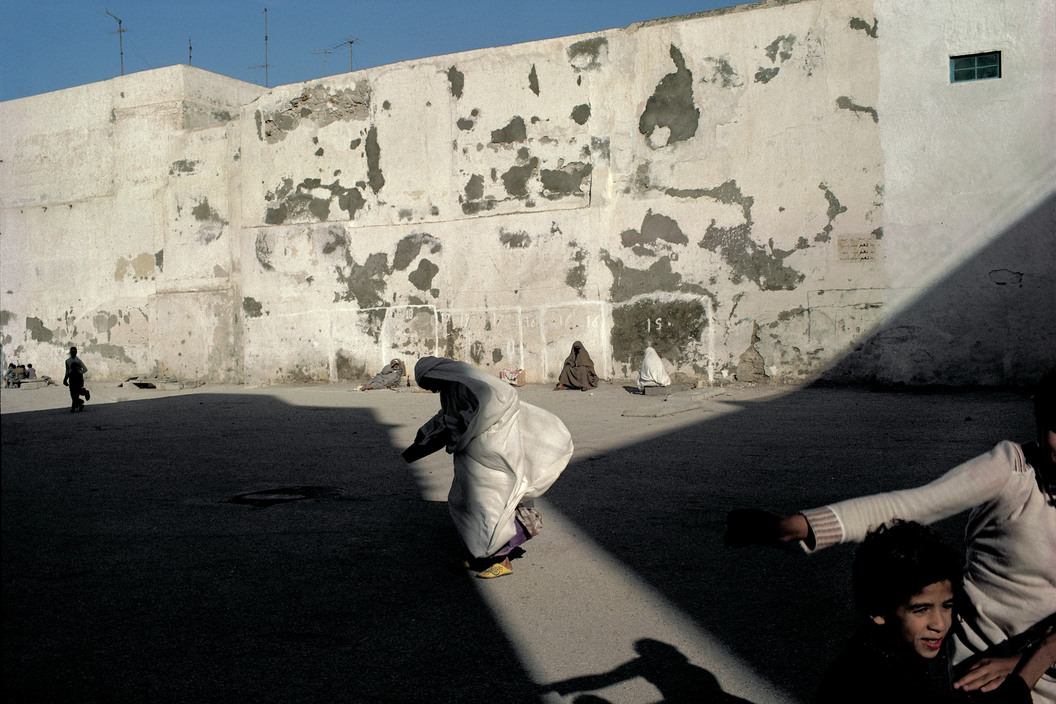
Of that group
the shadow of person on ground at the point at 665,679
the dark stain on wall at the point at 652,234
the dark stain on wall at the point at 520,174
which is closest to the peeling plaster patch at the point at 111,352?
the dark stain on wall at the point at 520,174

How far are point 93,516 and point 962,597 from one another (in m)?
5.10

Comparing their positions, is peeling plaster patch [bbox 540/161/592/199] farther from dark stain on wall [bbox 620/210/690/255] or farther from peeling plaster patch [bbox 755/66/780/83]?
peeling plaster patch [bbox 755/66/780/83]

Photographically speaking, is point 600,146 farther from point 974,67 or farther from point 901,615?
point 901,615

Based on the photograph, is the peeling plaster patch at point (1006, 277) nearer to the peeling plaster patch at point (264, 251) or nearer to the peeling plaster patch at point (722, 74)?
the peeling plaster patch at point (722, 74)

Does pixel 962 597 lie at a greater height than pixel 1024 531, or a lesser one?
Answer: lesser

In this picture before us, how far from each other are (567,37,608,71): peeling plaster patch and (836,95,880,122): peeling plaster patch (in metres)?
4.01

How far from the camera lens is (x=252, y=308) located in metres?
18.7

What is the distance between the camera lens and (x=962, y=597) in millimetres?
2094

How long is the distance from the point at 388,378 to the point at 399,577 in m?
12.4

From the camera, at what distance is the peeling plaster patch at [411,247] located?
1691cm

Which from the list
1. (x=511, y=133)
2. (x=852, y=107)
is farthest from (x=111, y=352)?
(x=852, y=107)

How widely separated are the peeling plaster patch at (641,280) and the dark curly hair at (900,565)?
1308cm

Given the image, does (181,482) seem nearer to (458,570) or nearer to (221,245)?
(458,570)

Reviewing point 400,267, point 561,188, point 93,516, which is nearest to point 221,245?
point 400,267
